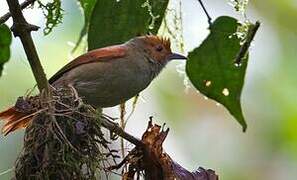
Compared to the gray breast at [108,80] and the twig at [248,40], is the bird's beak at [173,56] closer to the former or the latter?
the gray breast at [108,80]

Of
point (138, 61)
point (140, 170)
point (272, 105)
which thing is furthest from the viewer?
point (272, 105)

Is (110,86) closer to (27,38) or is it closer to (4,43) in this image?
(4,43)

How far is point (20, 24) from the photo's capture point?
2.06 metres

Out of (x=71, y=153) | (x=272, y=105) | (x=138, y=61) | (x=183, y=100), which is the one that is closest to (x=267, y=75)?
(x=272, y=105)

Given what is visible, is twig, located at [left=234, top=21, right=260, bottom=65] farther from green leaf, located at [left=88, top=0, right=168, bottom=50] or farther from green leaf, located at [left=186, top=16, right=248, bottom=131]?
green leaf, located at [left=88, top=0, right=168, bottom=50]

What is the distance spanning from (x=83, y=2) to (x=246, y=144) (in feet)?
7.08

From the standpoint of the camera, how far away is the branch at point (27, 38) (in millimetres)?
1994

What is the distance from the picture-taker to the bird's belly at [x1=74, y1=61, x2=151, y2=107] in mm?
2666

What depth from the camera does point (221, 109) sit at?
4.57m

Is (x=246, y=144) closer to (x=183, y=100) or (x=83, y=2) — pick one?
(x=183, y=100)

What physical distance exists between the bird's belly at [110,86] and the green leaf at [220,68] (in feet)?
1.41

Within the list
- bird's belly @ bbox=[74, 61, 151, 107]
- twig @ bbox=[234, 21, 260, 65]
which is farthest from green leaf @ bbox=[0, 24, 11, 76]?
twig @ bbox=[234, 21, 260, 65]

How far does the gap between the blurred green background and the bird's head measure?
6.5 inches

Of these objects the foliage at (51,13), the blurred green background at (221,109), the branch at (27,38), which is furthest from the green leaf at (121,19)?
the blurred green background at (221,109)
